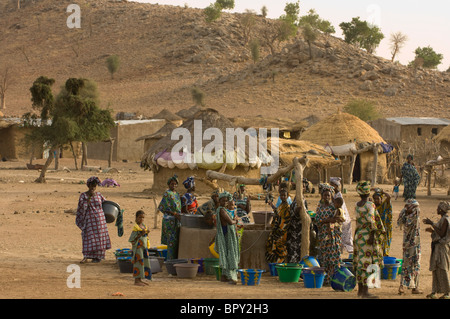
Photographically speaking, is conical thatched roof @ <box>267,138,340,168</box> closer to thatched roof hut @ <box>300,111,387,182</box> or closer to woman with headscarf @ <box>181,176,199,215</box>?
thatched roof hut @ <box>300,111,387,182</box>

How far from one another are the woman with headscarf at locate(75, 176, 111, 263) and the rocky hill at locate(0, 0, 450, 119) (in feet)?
82.3

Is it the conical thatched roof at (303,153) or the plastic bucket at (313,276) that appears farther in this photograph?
the conical thatched roof at (303,153)

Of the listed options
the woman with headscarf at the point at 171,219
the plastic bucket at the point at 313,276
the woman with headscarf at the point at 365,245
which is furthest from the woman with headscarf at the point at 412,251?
the woman with headscarf at the point at 171,219

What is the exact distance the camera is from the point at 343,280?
28.8ft

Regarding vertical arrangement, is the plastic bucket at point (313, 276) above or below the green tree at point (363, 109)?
below

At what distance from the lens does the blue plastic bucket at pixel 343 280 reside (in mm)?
8758

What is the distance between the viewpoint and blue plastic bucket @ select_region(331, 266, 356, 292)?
8758mm

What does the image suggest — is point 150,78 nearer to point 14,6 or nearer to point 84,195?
point 14,6

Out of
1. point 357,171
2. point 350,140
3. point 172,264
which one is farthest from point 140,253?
point 357,171

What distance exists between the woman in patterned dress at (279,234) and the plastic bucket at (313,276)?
92cm

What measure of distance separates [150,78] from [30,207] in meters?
54.5

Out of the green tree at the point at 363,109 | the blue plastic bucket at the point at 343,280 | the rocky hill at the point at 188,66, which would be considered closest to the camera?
the blue plastic bucket at the point at 343,280

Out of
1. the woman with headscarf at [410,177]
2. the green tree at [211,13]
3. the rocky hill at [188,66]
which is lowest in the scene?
the woman with headscarf at [410,177]

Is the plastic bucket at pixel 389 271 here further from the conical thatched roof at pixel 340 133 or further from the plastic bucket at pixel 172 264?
the conical thatched roof at pixel 340 133
